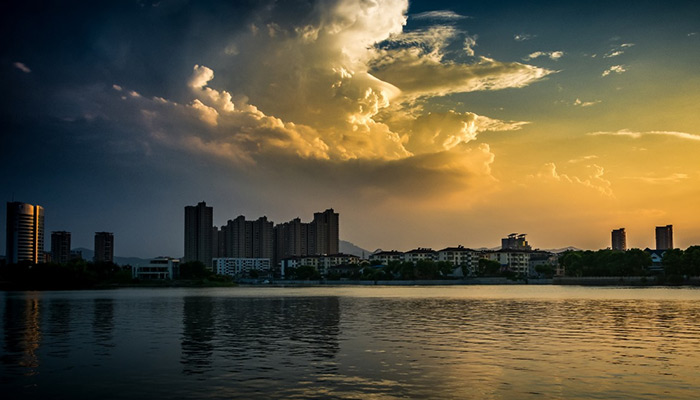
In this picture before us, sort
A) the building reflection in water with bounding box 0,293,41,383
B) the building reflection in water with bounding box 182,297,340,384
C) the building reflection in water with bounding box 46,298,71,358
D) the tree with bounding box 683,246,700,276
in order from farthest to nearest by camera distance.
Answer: the tree with bounding box 683,246,700,276, the building reflection in water with bounding box 46,298,71,358, the building reflection in water with bounding box 0,293,41,383, the building reflection in water with bounding box 182,297,340,384

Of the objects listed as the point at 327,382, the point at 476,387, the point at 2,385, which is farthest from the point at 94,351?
the point at 476,387

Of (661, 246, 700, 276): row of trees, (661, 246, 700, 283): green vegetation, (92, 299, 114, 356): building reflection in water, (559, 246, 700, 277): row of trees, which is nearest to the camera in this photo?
(92, 299, 114, 356): building reflection in water

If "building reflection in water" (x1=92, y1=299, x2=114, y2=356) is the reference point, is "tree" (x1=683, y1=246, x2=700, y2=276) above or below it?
above

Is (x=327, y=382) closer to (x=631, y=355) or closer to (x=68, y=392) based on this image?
(x=68, y=392)

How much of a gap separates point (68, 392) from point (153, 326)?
91.0 ft

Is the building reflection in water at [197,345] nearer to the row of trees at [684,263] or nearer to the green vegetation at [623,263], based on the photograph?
the row of trees at [684,263]

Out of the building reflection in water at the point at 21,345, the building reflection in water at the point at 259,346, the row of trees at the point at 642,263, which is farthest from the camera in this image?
the row of trees at the point at 642,263

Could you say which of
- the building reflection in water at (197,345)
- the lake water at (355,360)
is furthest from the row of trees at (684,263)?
the building reflection in water at (197,345)

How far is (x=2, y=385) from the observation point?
76.1 feet

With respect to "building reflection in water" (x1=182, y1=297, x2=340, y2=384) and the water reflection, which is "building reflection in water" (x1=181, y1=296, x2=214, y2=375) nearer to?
"building reflection in water" (x1=182, y1=297, x2=340, y2=384)

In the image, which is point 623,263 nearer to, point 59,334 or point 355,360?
point 59,334

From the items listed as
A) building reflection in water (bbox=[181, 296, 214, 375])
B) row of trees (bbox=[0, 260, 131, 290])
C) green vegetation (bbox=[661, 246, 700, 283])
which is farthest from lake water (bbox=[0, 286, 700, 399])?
row of trees (bbox=[0, 260, 131, 290])

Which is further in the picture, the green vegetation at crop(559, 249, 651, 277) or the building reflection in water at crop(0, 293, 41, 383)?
the green vegetation at crop(559, 249, 651, 277)

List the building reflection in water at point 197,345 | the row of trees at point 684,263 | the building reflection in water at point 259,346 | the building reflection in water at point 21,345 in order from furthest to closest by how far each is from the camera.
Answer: the row of trees at point 684,263
the building reflection in water at point 197,345
the building reflection in water at point 21,345
the building reflection in water at point 259,346
